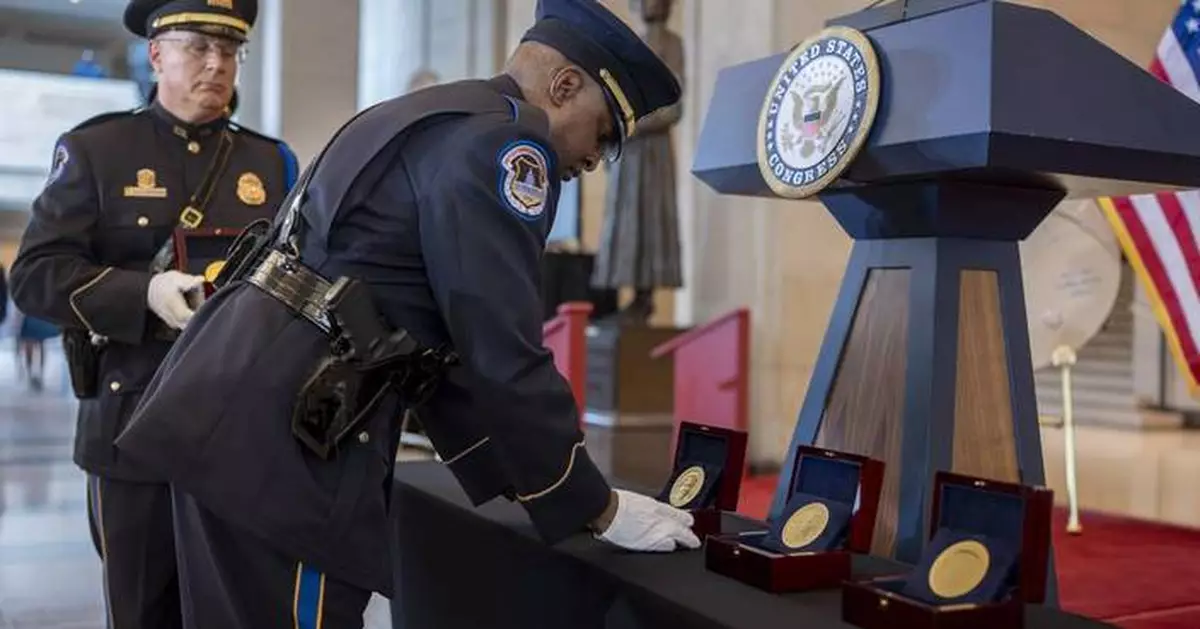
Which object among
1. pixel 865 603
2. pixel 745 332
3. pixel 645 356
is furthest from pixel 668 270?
pixel 865 603

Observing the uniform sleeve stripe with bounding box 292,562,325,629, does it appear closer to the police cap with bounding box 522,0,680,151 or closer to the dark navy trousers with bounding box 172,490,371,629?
the dark navy trousers with bounding box 172,490,371,629

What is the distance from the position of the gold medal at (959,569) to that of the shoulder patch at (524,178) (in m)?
0.54

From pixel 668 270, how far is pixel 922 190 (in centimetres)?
472

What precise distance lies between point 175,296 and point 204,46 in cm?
44

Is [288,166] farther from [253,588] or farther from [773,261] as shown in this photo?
[773,261]

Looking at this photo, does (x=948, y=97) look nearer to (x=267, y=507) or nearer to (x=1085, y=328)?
(x=267, y=507)

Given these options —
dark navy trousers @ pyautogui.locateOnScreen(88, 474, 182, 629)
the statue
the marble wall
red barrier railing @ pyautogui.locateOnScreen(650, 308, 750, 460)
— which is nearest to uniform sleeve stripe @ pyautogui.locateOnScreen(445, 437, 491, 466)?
dark navy trousers @ pyautogui.locateOnScreen(88, 474, 182, 629)

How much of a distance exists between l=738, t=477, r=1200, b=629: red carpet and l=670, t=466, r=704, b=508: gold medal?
44.0 inches

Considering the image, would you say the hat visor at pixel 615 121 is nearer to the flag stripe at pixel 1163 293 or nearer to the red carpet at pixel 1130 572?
the red carpet at pixel 1130 572

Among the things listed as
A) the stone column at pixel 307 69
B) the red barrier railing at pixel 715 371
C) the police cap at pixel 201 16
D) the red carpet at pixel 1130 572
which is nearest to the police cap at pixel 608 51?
the police cap at pixel 201 16

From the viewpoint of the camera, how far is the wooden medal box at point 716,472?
153 cm

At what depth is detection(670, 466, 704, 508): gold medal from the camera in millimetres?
1578

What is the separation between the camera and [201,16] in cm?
195

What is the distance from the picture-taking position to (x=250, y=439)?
4.25ft
